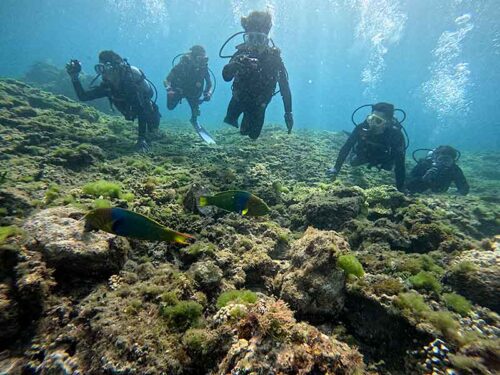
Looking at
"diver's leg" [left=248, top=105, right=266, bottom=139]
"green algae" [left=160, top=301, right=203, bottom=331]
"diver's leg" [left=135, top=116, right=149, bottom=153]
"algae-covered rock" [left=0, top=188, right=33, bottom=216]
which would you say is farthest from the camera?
"diver's leg" [left=135, top=116, right=149, bottom=153]

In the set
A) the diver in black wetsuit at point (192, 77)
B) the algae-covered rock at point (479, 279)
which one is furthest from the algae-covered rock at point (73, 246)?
the diver in black wetsuit at point (192, 77)

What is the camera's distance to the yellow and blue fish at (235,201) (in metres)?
3.23

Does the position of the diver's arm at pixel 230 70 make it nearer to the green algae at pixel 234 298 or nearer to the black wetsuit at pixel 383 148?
the black wetsuit at pixel 383 148

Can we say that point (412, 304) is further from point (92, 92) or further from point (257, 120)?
point (92, 92)

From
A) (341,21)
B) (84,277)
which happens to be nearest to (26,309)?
(84,277)

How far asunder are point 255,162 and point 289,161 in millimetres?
1396

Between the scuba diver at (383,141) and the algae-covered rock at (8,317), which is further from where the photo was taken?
the scuba diver at (383,141)

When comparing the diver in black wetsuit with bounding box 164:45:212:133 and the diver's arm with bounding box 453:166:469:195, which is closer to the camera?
the diver's arm with bounding box 453:166:469:195

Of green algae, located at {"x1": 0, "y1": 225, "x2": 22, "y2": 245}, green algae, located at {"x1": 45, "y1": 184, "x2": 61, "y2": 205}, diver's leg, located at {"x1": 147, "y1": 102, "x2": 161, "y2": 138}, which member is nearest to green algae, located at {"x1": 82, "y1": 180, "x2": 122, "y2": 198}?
green algae, located at {"x1": 45, "y1": 184, "x2": 61, "y2": 205}

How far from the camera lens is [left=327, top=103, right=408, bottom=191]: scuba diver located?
866 centimetres

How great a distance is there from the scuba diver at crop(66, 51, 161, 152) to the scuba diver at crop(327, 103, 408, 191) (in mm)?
6682

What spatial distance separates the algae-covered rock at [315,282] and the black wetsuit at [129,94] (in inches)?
311

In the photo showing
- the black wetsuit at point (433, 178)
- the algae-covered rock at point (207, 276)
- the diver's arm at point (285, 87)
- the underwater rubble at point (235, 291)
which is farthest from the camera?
the black wetsuit at point (433, 178)

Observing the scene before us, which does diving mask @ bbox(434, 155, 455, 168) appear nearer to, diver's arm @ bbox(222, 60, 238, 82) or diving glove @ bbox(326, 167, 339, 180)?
diving glove @ bbox(326, 167, 339, 180)
